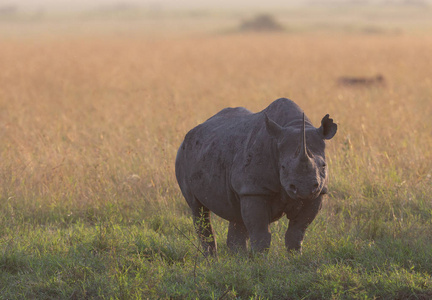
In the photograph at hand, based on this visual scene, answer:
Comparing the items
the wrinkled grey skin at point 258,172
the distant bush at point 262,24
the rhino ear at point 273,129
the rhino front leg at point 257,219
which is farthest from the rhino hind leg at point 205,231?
the distant bush at point 262,24

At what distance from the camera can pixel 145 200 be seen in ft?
24.3

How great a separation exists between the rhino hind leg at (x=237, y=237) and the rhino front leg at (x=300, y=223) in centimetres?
51

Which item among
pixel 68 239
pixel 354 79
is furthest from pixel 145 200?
pixel 354 79

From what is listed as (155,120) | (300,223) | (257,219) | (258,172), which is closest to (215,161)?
(258,172)

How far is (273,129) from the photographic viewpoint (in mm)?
4727

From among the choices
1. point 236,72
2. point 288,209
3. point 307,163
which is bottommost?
point 236,72

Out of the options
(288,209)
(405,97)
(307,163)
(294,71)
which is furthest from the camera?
(294,71)

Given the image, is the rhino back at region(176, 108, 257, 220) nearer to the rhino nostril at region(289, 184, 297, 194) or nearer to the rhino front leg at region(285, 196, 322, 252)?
the rhino front leg at region(285, 196, 322, 252)

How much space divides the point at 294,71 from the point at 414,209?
16.4 metres

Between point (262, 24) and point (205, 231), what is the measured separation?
7797cm

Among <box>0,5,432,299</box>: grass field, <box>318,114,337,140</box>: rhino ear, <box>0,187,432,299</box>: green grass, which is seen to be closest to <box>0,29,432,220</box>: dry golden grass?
<box>0,5,432,299</box>: grass field

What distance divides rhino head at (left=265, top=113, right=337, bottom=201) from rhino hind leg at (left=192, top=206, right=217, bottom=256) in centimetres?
113

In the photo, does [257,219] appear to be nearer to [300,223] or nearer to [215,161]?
[300,223]

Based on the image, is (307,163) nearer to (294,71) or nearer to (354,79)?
(354,79)
